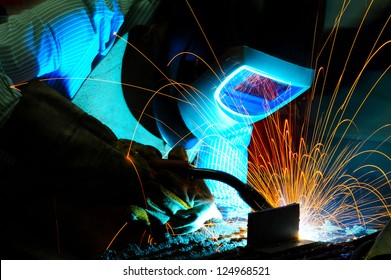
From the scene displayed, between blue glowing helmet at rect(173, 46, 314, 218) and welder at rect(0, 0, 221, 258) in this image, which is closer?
welder at rect(0, 0, 221, 258)

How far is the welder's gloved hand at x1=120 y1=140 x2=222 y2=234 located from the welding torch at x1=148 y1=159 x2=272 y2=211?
0.05ft

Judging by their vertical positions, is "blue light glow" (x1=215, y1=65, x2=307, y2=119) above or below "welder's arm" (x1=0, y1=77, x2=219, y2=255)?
above

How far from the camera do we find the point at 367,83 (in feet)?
8.98

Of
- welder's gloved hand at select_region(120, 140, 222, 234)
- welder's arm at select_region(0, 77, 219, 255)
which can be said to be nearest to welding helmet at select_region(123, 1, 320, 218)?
welder's gloved hand at select_region(120, 140, 222, 234)

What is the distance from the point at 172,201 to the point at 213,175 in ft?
0.45

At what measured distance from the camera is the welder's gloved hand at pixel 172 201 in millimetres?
1278

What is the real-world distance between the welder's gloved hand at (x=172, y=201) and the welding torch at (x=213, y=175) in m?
0.01

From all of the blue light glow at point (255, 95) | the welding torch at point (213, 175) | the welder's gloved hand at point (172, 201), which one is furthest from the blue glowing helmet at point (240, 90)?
the welding torch at point (213, 175)

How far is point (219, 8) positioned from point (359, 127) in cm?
140

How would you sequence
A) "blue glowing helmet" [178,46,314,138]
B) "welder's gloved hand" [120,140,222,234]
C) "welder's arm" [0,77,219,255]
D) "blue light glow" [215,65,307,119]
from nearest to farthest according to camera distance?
"welder's arm" [0,77,219,255] → "welder's gloved hand" [120,140,222,234] → "blue glowing helmet" [178,46,314,138] → "blue light glow" [215,65,307,119]

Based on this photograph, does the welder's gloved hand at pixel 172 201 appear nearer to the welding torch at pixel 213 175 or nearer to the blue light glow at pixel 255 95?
the welding torch at pixel 213 175

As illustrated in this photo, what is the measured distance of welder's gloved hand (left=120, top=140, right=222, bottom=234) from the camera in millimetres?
1278

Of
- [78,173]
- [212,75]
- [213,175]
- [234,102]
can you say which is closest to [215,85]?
[212,75]

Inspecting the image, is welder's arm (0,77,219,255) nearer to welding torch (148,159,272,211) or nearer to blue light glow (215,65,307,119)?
welding torch (148,159,272,211)
